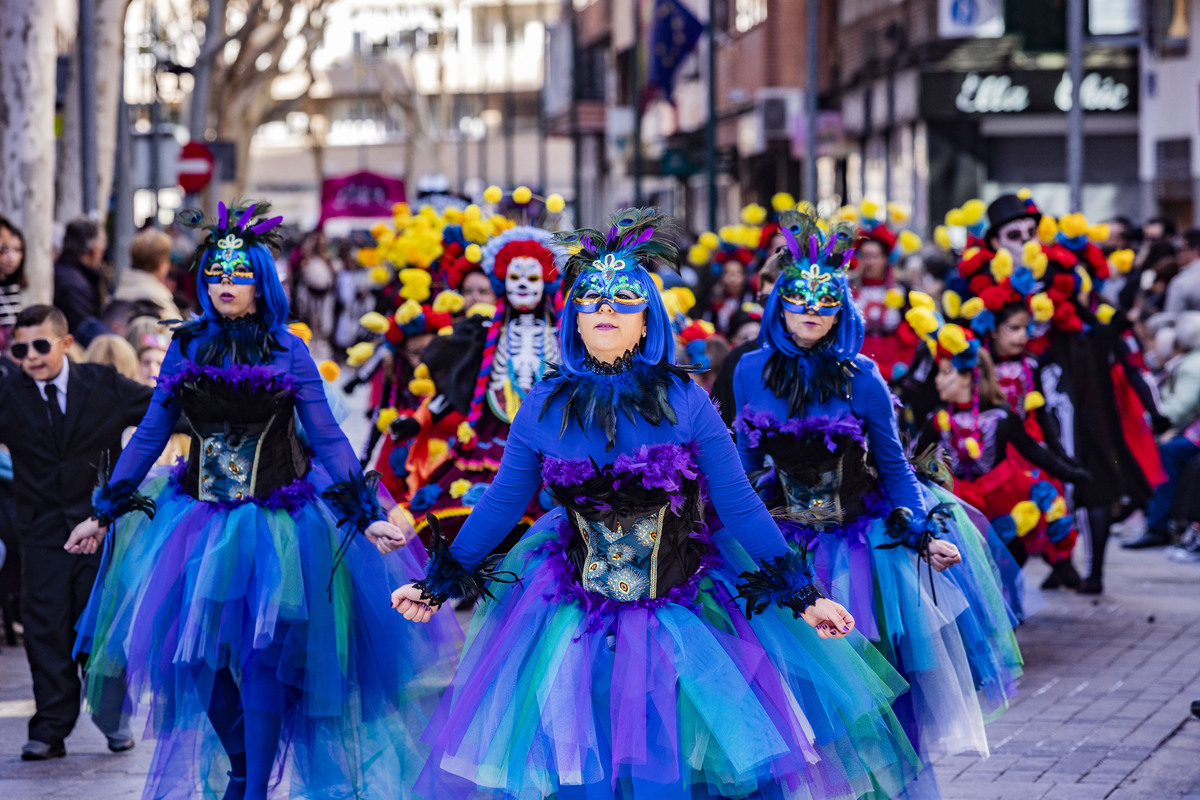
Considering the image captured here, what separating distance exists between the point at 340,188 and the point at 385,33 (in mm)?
59370

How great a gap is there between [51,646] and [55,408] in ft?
3.14

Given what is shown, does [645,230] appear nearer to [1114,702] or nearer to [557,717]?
[557,717]

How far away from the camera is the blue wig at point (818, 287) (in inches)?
248

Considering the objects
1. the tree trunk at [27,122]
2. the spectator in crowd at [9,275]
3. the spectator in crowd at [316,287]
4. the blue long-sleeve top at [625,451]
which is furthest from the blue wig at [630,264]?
the spectator in crowd at [316,287]

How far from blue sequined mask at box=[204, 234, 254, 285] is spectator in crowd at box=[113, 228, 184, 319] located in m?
4.93

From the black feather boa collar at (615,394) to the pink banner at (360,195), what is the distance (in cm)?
3987

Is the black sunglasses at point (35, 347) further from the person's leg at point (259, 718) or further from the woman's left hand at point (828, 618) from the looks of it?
the woman's left hand at point (828, 618)

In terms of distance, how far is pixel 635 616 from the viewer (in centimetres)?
477

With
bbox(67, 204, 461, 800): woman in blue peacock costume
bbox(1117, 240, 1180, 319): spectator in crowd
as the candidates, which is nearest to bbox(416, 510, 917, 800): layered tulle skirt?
bbox(67, 204, 461, 800): woman in blue peacock costume

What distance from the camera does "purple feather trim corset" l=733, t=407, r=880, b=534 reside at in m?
6.23

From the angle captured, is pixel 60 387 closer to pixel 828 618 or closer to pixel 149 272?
pixel 828 618

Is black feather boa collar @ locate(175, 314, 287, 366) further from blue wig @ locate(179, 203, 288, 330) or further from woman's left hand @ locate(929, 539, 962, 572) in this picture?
woman's left hand @ locate(929, 539, 962, 572)

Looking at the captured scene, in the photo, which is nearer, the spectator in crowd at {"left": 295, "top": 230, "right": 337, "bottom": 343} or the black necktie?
the black necktie

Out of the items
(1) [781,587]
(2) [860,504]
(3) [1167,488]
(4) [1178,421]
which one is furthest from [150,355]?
(3) [1167,488]
